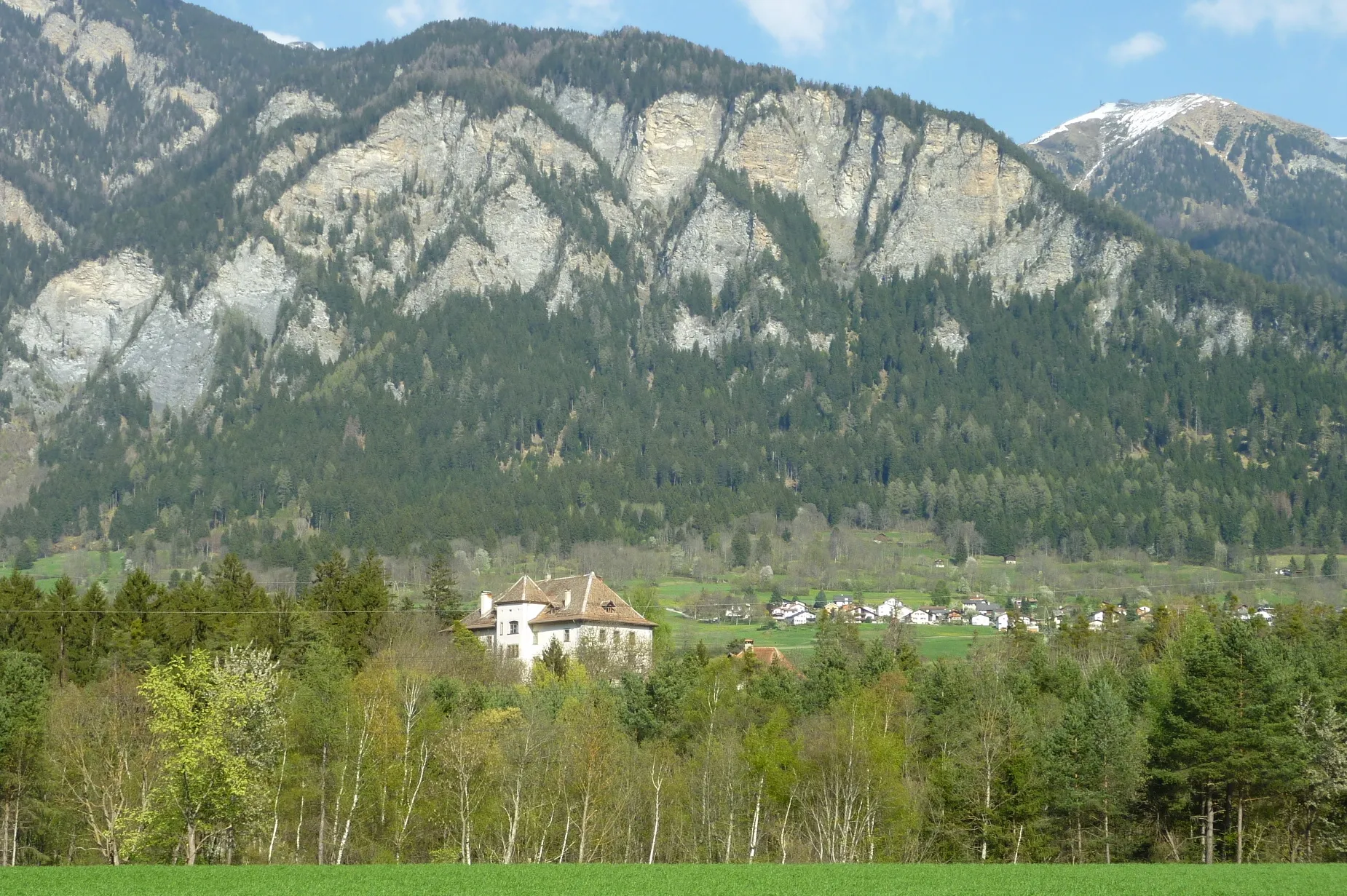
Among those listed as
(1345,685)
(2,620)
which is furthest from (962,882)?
(2,620)

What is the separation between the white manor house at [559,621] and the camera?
11612 centimetres

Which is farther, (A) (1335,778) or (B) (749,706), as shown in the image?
(B) (749,706)

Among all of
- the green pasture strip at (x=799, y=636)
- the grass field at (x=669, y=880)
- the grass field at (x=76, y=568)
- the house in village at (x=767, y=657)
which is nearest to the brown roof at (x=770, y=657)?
the house in village at (x=767, y=657)

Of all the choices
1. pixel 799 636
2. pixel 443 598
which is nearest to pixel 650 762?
pixel 443 598

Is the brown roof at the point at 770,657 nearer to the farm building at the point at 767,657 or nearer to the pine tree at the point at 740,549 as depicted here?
the farm building at the point at 767,657

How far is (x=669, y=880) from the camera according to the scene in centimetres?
4728

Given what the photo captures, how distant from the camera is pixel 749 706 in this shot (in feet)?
276

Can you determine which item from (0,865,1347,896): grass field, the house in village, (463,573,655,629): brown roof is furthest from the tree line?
(463,573,655,629): brown roof

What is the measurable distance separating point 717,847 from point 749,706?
1212 centimetres

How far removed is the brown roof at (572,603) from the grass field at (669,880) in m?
65.2

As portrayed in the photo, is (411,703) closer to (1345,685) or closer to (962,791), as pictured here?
(962,791)

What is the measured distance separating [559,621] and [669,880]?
7017 cm

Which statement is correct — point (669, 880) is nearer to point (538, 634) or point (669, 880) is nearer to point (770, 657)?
point (770, 657)

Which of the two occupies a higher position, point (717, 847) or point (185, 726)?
point (185, 726)
